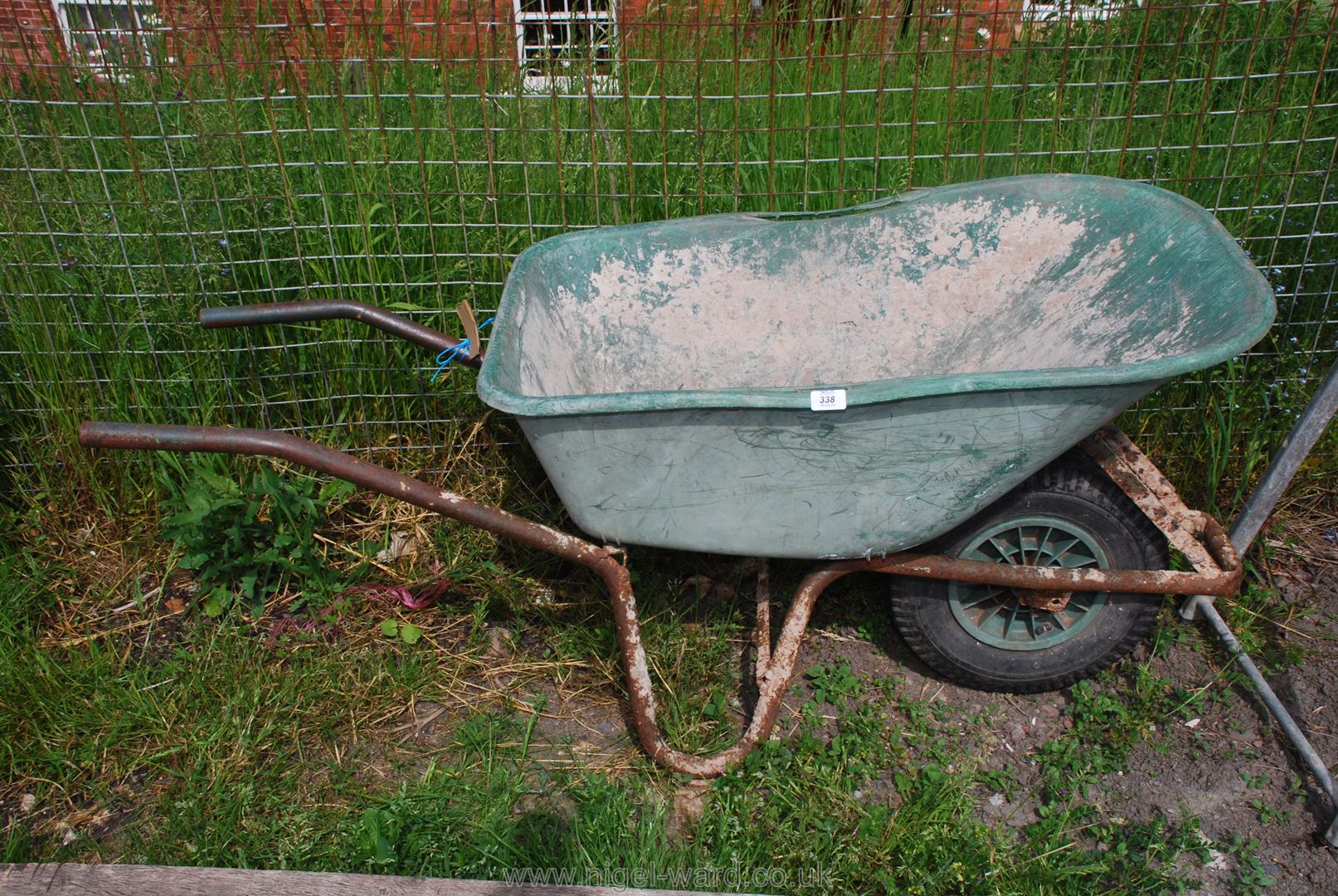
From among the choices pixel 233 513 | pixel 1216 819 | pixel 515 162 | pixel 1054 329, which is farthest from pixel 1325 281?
pixel 233 513

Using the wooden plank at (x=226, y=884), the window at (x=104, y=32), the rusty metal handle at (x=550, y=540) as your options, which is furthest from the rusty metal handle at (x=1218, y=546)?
the window at (x=104, y=32)

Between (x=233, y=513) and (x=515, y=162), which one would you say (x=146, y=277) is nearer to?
(x=233, y=513)

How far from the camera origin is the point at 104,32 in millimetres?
2730

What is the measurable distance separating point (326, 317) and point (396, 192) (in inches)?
32.1

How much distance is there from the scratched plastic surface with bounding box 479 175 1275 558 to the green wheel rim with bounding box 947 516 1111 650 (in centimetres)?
39

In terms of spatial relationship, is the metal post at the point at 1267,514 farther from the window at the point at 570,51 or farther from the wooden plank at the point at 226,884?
the window at the point at 570,51

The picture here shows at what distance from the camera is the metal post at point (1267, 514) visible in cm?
224

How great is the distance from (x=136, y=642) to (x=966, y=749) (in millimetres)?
2257

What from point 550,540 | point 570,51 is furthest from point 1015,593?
point 570,51

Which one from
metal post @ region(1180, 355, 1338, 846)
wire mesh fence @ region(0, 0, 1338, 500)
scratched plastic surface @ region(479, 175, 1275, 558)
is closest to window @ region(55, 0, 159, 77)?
wire mesh fence @ region(0, 0, 1338, 500)

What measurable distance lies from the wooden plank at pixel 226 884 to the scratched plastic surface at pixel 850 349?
720 millimetres

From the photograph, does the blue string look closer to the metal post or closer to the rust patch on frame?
the rust patch on frame

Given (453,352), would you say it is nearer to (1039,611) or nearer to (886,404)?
(886,404)

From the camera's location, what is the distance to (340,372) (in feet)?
10.0
